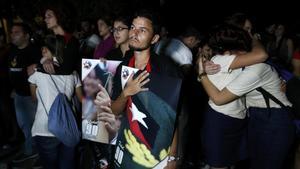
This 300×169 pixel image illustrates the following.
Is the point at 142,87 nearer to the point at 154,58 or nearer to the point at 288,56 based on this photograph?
the point at 154,58

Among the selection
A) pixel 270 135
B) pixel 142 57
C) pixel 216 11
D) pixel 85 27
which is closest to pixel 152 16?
pixel 142 57

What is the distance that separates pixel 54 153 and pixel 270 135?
1852 mm

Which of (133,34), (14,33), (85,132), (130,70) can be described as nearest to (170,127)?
(130,70)

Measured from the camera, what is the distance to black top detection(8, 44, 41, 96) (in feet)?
13.8

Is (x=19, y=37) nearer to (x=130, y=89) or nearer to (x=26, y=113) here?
(x=26, y=113)

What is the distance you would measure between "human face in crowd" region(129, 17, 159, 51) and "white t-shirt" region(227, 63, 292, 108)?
77 cm

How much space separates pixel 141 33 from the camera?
94.5 inches

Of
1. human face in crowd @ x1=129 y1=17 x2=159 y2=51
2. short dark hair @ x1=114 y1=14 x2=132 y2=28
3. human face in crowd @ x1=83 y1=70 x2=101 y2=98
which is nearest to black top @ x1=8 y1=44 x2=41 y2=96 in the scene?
short dark hair @ x1=114 y1=14 x2=132 y2=28

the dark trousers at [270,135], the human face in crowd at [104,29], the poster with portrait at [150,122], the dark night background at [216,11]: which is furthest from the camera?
the dark night background at [216,11]

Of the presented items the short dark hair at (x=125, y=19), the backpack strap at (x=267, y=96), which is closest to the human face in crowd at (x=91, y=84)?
the short dark hair at (x=125, y=19)

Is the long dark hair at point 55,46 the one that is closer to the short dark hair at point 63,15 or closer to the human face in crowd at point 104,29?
the short dark hair at point 63,15

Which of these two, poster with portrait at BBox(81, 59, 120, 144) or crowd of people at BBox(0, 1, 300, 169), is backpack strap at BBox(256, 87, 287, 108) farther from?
poster with portrait at BBox(81, 59, 120, 144)

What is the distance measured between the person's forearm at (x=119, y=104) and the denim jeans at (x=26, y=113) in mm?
2357

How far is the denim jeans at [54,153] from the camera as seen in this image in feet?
10.2
